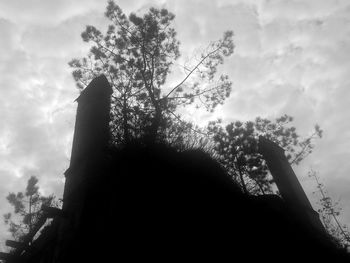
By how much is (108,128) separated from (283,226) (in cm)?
545

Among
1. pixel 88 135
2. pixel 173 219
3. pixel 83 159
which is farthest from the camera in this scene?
pixel 88 135

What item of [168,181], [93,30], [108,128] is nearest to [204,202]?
[168,181]

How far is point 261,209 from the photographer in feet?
16.6

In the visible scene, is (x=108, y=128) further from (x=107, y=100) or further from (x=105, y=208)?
(x=105, y=208)

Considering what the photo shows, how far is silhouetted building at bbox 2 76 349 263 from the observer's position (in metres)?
4.16

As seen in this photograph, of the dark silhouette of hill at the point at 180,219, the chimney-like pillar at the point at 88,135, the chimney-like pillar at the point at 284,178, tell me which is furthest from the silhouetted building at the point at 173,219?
the chimney-like pillar at the point at 284,178

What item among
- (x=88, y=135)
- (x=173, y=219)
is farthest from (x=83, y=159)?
(x=173, y=219)

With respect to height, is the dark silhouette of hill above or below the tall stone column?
below

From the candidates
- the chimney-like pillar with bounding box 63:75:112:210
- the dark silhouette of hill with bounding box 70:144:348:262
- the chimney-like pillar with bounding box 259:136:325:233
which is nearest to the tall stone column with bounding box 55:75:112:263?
the chimney-like pillar with bounding box 63:75:112:210

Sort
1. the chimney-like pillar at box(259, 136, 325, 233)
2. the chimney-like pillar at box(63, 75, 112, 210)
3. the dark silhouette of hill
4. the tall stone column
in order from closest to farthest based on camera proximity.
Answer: the dark silhouette of hill, the tall stone column, the chimney-like pillar at box(63, 75, 112, 210), the chimney-like pillar at box(259, 136, 325, 233)

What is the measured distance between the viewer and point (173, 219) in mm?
4348

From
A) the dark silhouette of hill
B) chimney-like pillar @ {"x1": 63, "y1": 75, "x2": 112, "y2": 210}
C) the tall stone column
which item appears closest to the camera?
the dark silhouette of hill

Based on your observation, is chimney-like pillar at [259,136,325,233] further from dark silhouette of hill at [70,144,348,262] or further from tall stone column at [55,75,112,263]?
tall stone column at [55,75,112,263]

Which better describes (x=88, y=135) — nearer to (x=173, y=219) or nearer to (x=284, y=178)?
(x=173, y=219)
